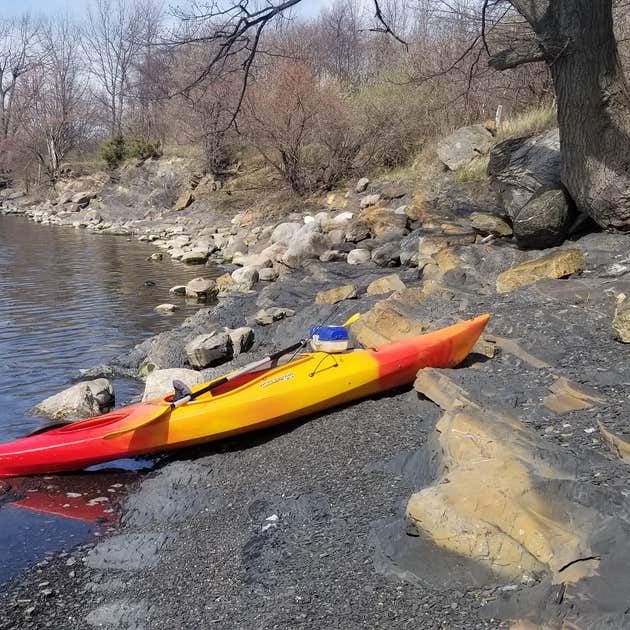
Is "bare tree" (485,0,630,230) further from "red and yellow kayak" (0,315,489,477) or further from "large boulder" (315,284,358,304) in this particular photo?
"large boulder" (315,284,358,304)

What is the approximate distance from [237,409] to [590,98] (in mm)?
4628

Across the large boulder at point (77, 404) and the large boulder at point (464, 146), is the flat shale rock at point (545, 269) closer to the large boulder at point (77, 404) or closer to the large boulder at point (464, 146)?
the large boulder at point (77, 404)

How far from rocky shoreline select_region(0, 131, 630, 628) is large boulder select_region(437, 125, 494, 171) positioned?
22.0 ft

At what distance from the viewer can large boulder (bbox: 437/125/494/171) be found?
45.5 feet

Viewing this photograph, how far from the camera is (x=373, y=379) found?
5.24 meters

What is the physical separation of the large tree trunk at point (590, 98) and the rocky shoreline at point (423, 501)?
1.62ft

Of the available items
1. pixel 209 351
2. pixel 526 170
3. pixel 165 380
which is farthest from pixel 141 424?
pixel 526 170

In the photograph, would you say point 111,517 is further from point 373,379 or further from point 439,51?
point 439,51

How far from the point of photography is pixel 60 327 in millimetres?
9812

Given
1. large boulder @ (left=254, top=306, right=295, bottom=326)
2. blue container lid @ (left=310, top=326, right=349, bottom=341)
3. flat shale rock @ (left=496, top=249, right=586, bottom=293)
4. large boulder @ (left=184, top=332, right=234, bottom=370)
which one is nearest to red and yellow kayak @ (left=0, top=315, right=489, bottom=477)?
blue container lid @ (left=310, top=326, right=349, bottom=341)

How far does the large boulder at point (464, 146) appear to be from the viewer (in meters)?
13.9

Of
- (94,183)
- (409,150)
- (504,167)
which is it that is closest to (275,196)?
(409,150)

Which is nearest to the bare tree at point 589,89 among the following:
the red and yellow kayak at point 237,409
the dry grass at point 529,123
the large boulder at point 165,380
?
the red and yellow kayak at point 237,409

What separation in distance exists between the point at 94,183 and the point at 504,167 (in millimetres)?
23633
